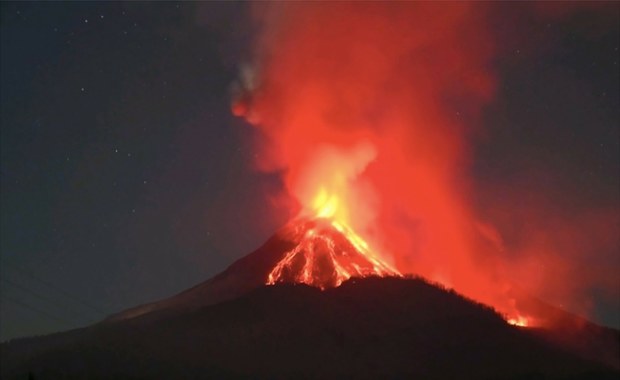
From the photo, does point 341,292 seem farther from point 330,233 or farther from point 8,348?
point 8,348

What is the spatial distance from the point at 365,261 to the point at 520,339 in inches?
1243

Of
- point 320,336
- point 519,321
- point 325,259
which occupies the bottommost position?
point 320,336

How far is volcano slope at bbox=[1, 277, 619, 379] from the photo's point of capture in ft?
275

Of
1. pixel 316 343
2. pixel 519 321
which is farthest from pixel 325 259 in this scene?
pixel 519 321

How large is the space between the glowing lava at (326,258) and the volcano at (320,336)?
191mm

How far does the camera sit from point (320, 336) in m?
95.9

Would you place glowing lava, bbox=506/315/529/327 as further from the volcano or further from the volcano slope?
the volcano slope

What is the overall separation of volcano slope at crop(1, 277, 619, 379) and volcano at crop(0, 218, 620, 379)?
20cm

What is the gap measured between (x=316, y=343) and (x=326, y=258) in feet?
89.2

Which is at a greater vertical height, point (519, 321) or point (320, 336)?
point (519, 321)

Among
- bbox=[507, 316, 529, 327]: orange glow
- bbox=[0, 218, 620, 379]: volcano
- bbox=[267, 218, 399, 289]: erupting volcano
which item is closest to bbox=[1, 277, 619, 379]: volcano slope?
bbox=[0, 218, 620, 379]: volcano

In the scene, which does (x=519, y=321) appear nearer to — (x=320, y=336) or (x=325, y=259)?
(x=325, y=259)

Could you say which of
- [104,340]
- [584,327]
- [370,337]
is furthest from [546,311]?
[104,340]

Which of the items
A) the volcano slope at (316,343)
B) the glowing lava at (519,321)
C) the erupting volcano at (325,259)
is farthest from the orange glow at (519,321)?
the erupting volcano at (325,259)
